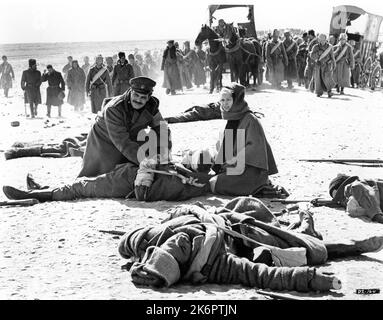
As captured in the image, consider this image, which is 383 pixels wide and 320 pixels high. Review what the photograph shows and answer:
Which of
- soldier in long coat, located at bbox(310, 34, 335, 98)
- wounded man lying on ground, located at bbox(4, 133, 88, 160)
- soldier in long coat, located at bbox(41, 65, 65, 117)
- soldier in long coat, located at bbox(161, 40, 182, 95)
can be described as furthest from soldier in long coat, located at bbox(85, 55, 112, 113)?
wounded man lying on ground, located at bbox(4, 133, 88, 160)

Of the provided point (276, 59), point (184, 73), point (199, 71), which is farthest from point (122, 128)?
point (199, 71)

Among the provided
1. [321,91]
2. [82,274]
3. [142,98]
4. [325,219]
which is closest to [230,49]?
[321,91]

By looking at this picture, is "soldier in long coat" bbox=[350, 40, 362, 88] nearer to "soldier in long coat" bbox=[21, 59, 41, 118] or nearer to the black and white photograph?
the black and white photograph

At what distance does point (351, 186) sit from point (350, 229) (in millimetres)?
641

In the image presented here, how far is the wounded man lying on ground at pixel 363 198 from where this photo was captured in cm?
617

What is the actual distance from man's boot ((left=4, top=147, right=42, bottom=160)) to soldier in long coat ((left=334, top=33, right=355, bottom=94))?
36.0 ft

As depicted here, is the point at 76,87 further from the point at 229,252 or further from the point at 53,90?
the point at 229,252

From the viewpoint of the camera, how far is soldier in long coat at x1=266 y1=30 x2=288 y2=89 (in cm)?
2138

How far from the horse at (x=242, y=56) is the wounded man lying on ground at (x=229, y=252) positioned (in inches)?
570

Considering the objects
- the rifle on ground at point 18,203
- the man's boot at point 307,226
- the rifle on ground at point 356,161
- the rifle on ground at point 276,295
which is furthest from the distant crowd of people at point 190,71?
the rifle on ground at point 276,295

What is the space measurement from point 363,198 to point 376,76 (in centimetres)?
1634

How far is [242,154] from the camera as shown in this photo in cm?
708

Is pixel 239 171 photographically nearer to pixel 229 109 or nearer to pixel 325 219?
pixel 229 109

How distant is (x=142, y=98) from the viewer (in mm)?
7258
